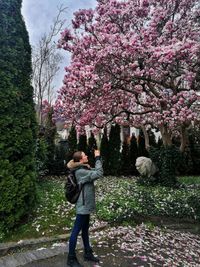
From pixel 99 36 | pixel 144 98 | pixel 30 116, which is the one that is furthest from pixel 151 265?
pixel 144 98

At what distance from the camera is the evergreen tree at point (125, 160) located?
1483 cm

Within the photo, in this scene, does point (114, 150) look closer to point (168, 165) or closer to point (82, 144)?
point (82, 144)

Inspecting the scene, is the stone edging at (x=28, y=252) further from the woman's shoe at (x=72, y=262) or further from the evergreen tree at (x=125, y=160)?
the evergreen tree at (x=125, y=160)

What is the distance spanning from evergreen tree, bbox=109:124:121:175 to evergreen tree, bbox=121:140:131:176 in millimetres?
421

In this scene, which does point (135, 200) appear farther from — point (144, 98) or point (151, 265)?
point (144, 98)

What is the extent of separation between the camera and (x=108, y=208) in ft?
23.8

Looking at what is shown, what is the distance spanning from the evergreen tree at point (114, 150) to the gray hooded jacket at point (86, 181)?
9.53 metres

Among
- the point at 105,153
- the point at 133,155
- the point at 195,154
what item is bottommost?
the point at 195,154

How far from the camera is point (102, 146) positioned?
48.5ft

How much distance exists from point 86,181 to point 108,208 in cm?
268

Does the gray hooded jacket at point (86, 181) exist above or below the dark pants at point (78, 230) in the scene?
above

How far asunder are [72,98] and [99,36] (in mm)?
2101

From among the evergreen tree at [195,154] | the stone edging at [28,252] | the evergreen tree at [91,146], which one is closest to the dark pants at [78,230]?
the stone edging at [28,252]

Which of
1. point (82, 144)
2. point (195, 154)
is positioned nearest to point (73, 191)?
point (82, 144)
